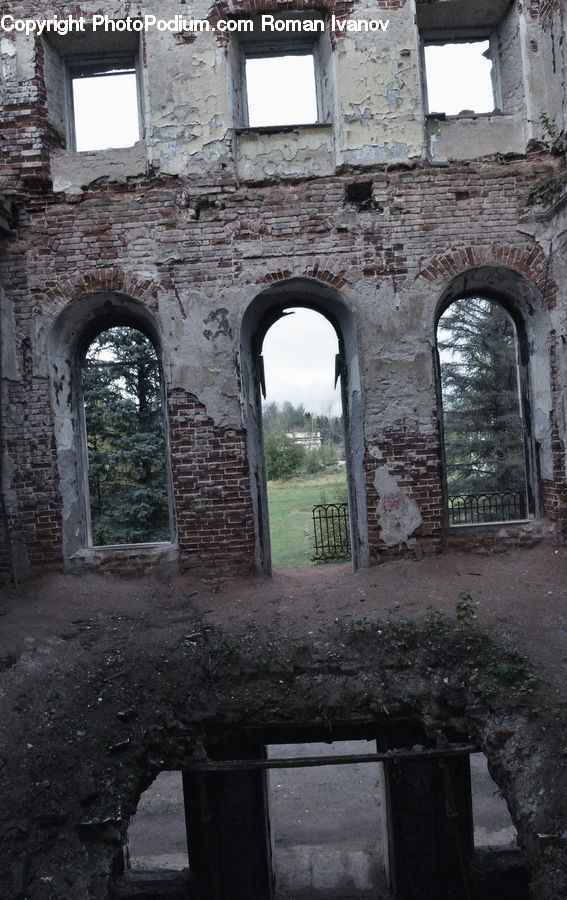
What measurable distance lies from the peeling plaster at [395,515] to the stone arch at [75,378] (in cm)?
254

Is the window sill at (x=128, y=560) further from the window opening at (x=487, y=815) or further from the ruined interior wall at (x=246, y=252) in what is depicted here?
the window opening at (x=487, y=815)

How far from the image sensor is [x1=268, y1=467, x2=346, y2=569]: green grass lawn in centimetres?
1727

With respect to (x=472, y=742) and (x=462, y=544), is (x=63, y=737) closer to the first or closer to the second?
(x=472, y=742)

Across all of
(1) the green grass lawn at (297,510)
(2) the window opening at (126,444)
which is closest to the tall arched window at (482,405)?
(1) the green grass lawn at (297,510)

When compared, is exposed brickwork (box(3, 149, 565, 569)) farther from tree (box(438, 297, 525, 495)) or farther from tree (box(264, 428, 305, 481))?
tree (box(264, 428, 305, 481))

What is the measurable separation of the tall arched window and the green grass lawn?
404 centimetres

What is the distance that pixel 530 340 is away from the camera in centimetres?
752

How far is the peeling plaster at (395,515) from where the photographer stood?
7.05 m

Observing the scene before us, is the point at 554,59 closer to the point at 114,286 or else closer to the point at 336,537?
the point at 114,286

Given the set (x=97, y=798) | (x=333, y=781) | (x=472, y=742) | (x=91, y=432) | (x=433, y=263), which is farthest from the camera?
(x=91, y=432)

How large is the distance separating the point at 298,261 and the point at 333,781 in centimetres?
882

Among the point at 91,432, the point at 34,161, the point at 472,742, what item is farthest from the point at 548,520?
the point at 91,432

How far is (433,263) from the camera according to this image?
7.02 meters

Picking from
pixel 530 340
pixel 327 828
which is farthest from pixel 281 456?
pixel 530 340
